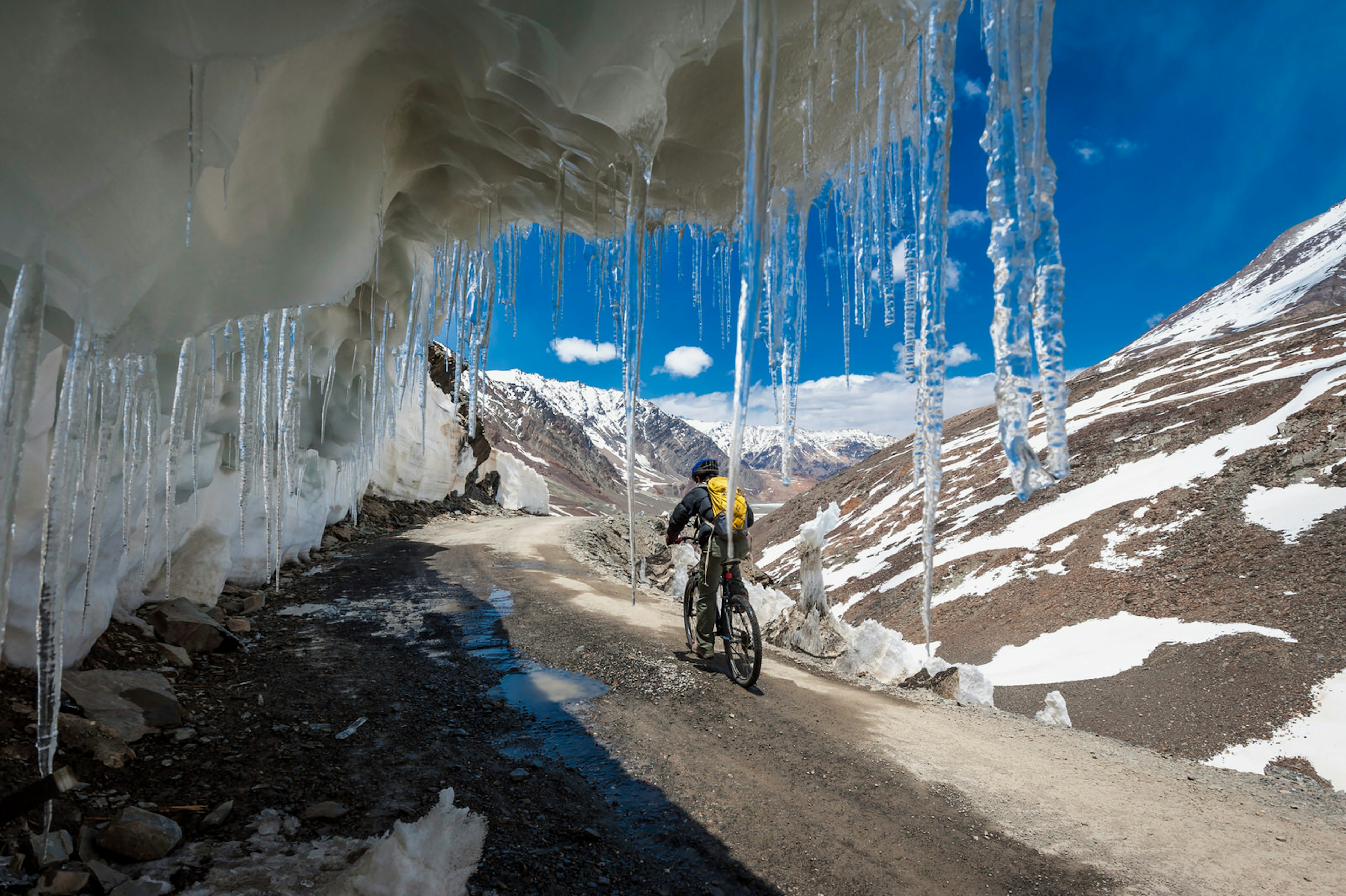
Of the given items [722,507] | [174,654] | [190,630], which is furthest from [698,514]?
[190,630]

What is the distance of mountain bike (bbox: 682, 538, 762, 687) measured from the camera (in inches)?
217

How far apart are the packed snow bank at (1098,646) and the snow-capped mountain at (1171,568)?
5 cm

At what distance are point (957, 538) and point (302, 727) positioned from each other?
24.6 meters

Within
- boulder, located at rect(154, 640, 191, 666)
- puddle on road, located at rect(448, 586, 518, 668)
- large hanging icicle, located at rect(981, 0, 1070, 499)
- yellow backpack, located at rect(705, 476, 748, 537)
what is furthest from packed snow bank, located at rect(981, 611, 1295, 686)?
boulder, located at rect(154, 640, 191, 666)

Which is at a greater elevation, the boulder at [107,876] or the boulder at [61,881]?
the boulder at [61,881]

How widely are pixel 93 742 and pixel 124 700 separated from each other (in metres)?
0.59

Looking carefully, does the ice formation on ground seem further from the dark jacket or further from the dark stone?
the dark stone

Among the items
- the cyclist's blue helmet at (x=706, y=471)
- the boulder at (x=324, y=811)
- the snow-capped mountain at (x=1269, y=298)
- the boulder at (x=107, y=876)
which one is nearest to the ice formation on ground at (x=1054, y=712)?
the cyclist's blue helmet at (x=706, y=471)

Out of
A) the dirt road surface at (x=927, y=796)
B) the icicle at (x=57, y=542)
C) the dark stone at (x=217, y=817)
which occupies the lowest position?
the dirt road surface at (x=927, y=796)

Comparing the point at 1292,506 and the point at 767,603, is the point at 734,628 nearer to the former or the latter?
the point at 767,603

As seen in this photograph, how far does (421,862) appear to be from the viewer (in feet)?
7.70

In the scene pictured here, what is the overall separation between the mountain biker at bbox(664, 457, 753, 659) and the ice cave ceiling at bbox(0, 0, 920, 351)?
278 centimetres

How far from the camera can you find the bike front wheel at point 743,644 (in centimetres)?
546

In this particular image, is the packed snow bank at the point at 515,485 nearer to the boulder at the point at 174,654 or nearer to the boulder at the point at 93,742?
the boulder at the point at 174,654
